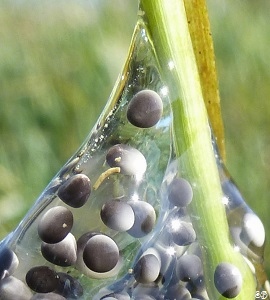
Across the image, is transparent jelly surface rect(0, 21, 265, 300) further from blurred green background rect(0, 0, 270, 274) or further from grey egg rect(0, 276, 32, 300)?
blurred green background rect(0, 0, 270, 274)

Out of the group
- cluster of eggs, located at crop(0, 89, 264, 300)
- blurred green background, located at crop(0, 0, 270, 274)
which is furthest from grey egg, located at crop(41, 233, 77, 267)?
blurred green background, located at crop(0, 0, 270, 274)

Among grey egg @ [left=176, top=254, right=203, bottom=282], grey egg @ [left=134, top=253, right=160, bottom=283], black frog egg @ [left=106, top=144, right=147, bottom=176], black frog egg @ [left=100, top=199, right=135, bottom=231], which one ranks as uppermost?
black frog egg @ [left=106, top=144, right=147, bottom=176]

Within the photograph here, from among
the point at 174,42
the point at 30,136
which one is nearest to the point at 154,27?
the point at 174,42

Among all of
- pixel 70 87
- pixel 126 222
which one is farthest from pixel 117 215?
pixel 70 87

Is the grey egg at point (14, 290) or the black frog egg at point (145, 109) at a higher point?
the black frog egg at point (145, 109)

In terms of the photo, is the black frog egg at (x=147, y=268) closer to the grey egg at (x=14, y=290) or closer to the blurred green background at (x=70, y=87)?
the grey egg at (x=14, y=290)

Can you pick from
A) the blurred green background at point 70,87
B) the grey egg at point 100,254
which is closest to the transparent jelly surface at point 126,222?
the grey egg at point 100,254

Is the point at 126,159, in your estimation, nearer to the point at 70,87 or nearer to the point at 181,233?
the point at 181,233
